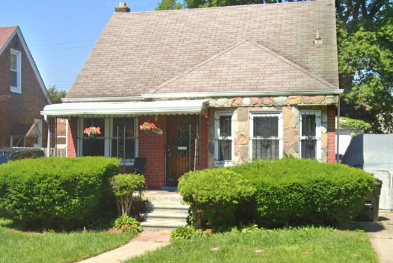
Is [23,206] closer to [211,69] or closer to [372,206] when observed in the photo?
[211,69]

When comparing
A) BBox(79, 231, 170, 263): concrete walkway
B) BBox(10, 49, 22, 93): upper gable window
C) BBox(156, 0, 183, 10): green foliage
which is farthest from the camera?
BBox(156, 0, 183, 10): green foliage

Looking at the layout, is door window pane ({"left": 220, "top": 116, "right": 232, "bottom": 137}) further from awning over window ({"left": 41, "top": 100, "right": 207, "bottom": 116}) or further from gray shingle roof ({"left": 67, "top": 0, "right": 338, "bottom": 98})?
awning over window ({"left": 41, "top": 100, "right": 207, "bottom": 116})

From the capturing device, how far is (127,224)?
31.5ft

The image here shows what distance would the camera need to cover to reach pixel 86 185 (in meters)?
9.32

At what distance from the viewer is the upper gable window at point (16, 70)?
20984 millimetres

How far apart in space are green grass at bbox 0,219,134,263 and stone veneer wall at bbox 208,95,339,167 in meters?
3.93

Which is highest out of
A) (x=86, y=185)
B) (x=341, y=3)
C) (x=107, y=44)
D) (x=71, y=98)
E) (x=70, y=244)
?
(x=341, y=3)

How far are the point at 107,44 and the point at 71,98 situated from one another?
9.12ft

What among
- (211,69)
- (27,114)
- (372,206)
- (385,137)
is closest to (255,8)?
(211,69)

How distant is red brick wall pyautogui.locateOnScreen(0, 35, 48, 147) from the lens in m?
19.8

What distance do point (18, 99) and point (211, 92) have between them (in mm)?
12850

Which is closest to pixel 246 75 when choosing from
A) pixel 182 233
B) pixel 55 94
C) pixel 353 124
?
pixel 182 233

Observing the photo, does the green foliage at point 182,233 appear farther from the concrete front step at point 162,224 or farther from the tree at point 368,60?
the tree at point 368,60

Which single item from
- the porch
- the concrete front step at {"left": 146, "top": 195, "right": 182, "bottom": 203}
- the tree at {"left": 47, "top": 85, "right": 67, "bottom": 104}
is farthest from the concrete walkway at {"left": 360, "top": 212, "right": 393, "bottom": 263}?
the tree at {"left": 47, "top": 85, "right": 67, "bottom": 104}
